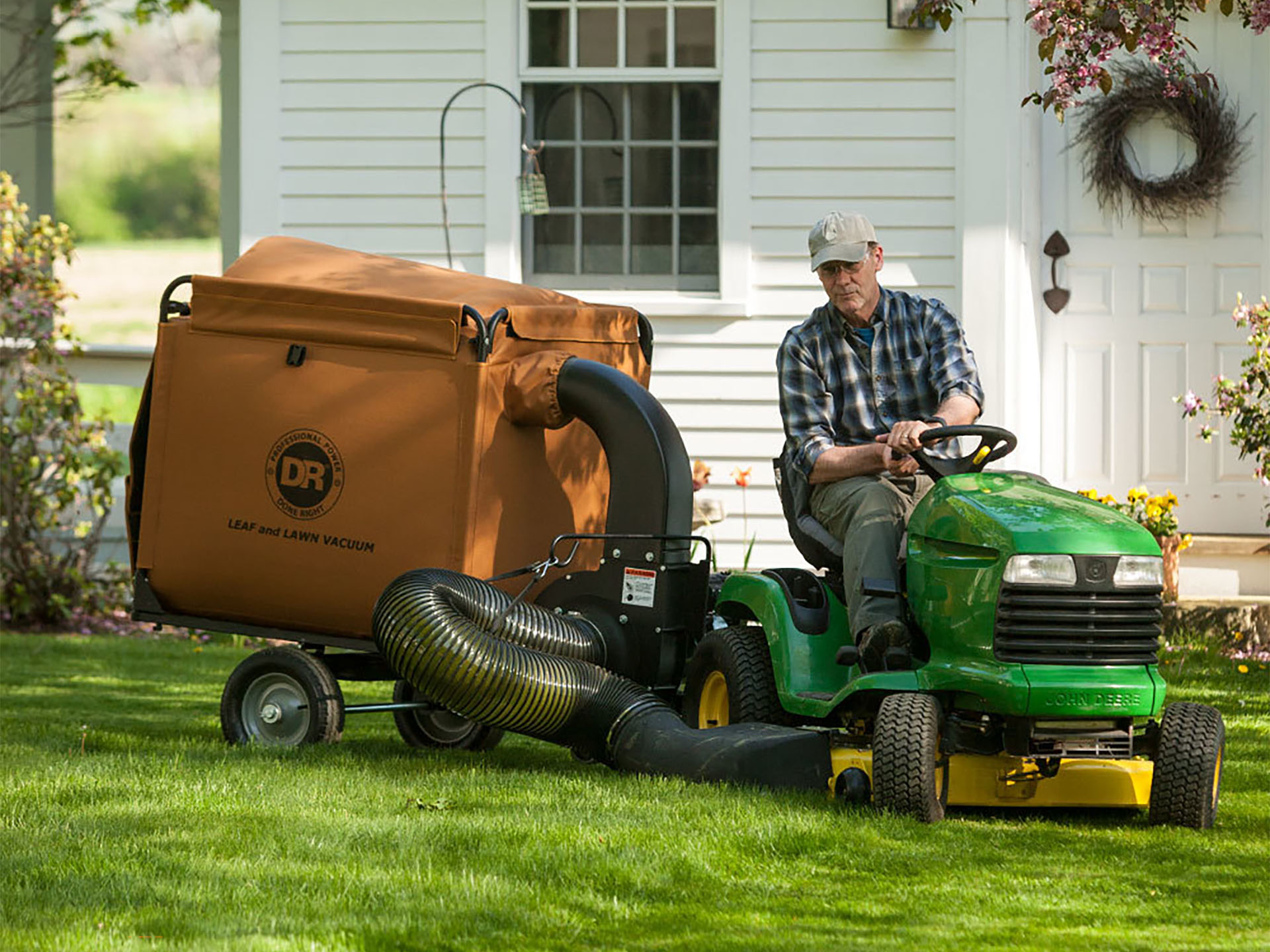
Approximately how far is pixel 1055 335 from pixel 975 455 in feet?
14.5

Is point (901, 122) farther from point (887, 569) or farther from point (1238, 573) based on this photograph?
point (887, 569)

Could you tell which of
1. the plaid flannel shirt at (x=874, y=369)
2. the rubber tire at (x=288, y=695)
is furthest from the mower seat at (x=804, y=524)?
the rubber tire at (x=288, y=695)

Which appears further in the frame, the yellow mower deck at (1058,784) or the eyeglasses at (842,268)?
the eyeglasses at (842,268)

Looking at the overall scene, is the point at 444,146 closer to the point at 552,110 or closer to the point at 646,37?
the point at 552,110

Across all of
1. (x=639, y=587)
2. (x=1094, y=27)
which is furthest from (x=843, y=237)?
(x=639, y=587)

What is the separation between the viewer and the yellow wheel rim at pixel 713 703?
5.49 metres

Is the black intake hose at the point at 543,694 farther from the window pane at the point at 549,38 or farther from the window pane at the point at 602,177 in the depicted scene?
the window pane at the point at 549,38

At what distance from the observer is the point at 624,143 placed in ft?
31.2

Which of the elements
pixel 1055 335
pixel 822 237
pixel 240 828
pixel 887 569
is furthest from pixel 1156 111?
pixel 240 828

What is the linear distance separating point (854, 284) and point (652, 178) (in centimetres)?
428

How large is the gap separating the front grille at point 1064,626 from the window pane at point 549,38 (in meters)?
5.65

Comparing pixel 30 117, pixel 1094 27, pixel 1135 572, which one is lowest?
pixel 1135 572

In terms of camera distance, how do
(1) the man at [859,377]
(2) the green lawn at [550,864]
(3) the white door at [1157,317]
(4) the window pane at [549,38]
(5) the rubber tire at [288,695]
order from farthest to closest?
(4) the window pane at [549,38] → (3) the white door at [1157,317] → (5) the rubber tire at [288,695] → (1) the man at [859,377] → (2) the green lawn at [550,864]

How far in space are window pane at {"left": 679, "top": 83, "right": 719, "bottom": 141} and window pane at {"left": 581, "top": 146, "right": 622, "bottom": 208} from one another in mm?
358
